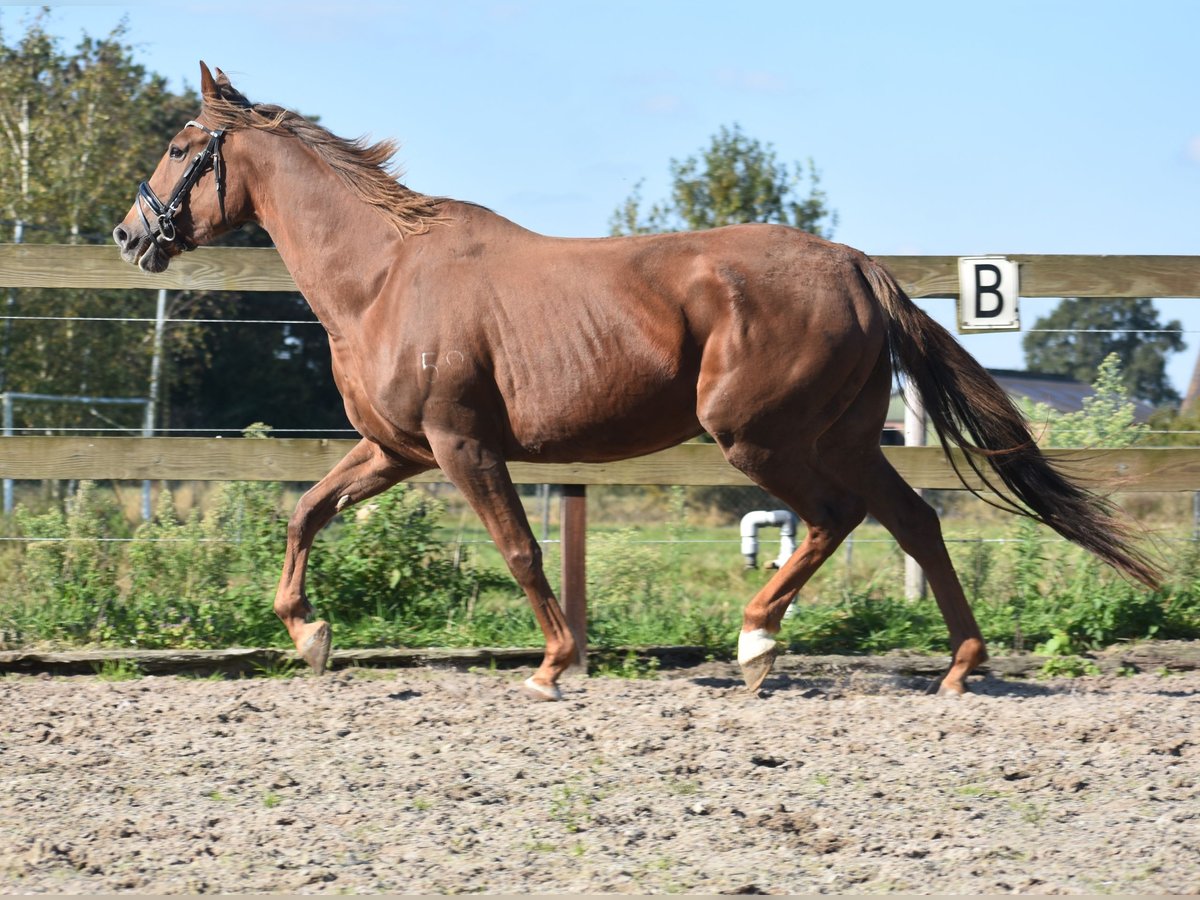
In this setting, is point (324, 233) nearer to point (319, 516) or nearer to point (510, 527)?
point (319, 516)

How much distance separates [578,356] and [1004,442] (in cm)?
170

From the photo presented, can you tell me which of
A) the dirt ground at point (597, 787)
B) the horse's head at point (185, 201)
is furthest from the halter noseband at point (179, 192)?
the dirt ground at point (597, 787)

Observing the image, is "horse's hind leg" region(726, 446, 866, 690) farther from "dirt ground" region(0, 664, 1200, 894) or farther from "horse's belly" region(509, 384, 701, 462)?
"horse's belly" region(509, 384, 701, 462)

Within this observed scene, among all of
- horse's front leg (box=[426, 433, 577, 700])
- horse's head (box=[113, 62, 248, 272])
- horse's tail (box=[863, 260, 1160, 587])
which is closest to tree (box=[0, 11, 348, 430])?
horse's head (box=[113, 62, 248, 272])

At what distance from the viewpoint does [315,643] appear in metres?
4.96

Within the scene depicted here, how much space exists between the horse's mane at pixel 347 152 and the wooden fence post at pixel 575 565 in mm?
1354

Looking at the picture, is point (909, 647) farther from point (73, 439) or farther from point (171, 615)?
point (73, 439)

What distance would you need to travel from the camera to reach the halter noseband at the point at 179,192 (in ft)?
16.5

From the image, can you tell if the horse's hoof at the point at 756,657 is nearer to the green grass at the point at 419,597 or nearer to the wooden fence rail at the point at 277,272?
the green grass at the point at 419,597

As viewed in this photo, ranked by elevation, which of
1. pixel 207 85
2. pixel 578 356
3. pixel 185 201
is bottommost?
pixel 578 356

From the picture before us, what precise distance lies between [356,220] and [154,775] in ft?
7.32

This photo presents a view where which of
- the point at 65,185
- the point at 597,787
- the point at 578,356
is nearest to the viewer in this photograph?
the point at 597,787

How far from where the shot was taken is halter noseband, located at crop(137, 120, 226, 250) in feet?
16.5

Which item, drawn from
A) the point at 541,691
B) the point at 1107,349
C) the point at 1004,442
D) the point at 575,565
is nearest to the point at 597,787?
the point at 541,691
